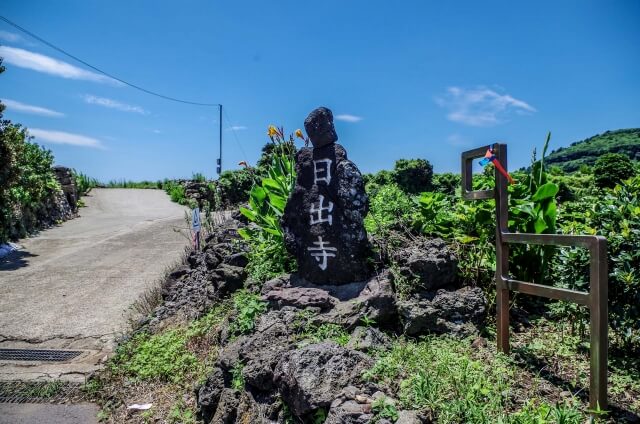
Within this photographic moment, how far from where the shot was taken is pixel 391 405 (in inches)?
98.7

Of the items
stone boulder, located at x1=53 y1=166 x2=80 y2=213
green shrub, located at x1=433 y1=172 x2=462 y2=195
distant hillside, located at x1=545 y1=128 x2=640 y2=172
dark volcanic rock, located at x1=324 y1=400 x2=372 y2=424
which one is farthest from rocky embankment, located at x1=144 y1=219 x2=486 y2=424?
distant hillside, located at x1=545 y1=128 x2=640 y2=172

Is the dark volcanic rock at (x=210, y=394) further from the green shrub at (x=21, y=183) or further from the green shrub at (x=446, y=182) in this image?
the green shrub at (x=446, y=182)

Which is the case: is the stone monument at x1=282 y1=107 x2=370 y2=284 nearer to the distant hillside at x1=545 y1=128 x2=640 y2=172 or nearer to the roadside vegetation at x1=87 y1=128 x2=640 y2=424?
the roadside vegetation at x1=87 y1=128 x2=640 y2=424

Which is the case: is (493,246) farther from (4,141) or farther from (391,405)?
(4,141)

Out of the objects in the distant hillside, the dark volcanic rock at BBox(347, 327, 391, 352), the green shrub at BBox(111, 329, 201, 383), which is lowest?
the green shrub at BBox(111, 329, 201, 383)

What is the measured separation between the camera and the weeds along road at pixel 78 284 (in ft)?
19.1

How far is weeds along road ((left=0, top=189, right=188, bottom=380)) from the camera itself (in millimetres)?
5828

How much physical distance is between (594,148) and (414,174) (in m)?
32.7

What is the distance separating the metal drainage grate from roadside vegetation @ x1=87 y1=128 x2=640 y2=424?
874mm

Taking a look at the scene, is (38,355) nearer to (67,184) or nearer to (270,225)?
(270,225)

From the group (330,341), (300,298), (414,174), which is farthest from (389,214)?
(414,174)

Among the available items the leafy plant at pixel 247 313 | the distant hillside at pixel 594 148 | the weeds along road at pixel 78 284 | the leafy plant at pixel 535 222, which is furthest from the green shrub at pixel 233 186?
the distant hillside at pixel 594 148

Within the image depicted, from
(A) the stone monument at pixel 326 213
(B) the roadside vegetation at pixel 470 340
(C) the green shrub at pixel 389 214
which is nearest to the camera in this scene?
(B) the roadside vegetation at pixel 470 340

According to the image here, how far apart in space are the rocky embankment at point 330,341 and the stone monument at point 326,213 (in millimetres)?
180
